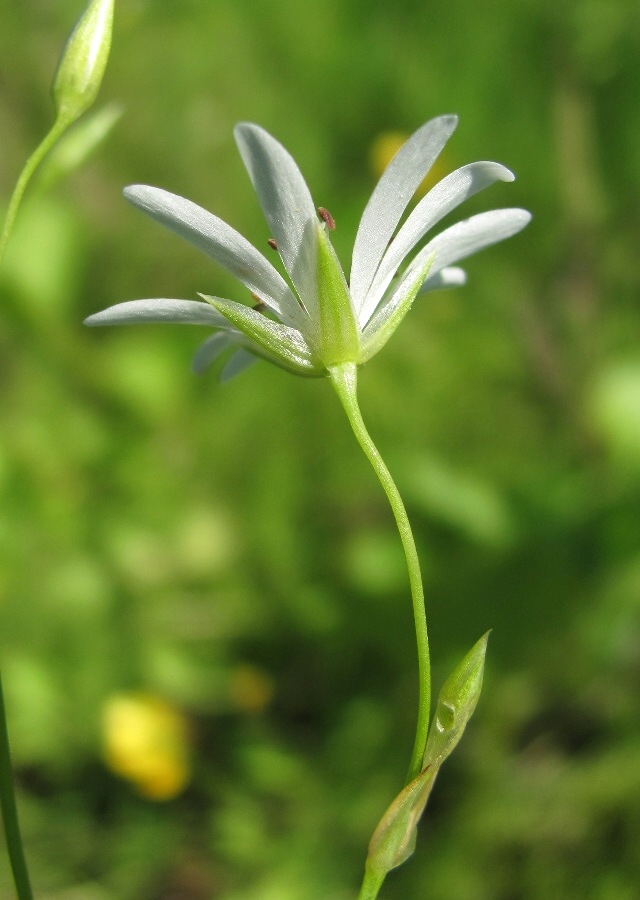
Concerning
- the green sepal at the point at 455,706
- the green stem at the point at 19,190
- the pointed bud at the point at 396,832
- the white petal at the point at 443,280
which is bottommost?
the pointed bud at the point at 396,832

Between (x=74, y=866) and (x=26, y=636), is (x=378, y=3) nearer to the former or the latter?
(x=26, y=636)

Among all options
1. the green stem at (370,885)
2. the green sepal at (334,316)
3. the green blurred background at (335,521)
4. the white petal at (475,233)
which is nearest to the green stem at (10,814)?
the green stem at (370,885)

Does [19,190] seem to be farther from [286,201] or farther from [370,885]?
[370,885]

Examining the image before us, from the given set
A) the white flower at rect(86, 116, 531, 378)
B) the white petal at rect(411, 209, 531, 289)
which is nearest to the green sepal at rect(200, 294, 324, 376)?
the white flower at rect(86, 116, 531, 378)

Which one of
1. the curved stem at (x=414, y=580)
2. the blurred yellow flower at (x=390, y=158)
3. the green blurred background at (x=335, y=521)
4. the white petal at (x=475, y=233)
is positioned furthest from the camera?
the blurred yellow flower at (x=390, y=158)

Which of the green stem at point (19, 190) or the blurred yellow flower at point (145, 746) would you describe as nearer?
the green stem at point (19, 190)

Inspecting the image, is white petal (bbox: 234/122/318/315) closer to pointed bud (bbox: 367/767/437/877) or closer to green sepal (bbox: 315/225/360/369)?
green sepal (bbox: 315/225/360/369)

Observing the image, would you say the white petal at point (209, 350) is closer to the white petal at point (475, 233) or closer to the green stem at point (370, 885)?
the white petal at point (475, 233)

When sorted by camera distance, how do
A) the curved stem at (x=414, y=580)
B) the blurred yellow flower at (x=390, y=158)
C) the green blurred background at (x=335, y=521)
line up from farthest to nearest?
the blurred yellow flower at (x=390, y=158)
the green blurred background at (x=335, y=521)
the curved stem at (x=414, y=580)
